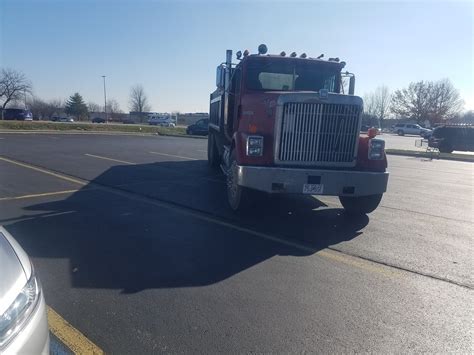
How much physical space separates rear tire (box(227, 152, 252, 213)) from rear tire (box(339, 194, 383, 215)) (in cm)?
201

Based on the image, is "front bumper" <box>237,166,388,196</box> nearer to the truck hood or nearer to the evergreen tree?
the truck hood

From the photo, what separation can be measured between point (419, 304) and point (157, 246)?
315cm

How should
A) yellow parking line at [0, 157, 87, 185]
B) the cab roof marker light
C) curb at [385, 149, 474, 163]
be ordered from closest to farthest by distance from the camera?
1. the cab roof marker light
2. yellow parking line at [0, 157, 87, 185]
3. curb at [385, 149, 474, 163]

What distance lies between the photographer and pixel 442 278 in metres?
4.20

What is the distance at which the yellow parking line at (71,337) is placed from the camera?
2.68 meters

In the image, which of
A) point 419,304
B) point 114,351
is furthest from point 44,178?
point 419,304

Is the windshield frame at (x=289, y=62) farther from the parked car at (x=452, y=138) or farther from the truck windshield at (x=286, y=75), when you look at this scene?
the parked car at (x=452, y=138)

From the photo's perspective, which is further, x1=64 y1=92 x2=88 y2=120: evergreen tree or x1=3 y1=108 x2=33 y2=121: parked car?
x1=64 y1=92 x2=88 y2=120: evergreen tree

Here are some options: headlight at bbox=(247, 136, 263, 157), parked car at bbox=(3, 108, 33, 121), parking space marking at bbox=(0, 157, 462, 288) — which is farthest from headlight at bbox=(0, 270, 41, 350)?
parked car at bbox=(3, 108, 33, 121)

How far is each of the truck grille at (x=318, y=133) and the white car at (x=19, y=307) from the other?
14.1 ft

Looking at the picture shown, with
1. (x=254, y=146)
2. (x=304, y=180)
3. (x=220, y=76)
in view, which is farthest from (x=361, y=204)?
(x=220, y=76)

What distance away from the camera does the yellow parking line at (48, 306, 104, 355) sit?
2.68 meters

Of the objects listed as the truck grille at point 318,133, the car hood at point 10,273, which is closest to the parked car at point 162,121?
the truck grille at point 318,133

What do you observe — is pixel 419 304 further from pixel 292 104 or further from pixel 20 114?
pixel 20 114
